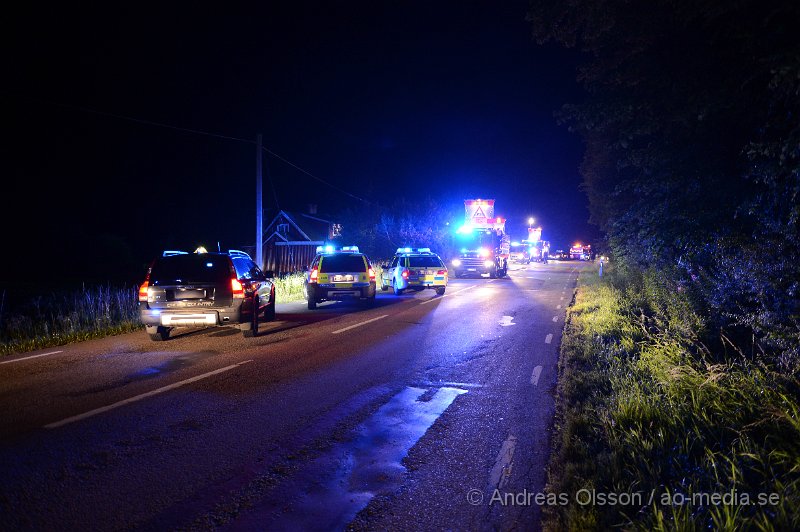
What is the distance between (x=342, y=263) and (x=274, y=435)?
1279 cm

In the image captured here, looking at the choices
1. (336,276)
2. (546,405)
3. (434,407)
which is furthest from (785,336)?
(336,276)

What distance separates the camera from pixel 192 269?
35.6ft

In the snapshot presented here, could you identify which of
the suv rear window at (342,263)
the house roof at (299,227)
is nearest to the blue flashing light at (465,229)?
the suv rear window at (342,263)

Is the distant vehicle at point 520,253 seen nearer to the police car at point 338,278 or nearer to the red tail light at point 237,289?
the police car at point 338,278

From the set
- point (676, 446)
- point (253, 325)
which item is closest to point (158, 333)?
point (253, 325)

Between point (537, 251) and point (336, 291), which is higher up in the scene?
point (537, 251)

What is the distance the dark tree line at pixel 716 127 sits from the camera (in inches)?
267

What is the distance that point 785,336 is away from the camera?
6.46m

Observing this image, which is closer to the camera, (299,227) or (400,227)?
(400,227)

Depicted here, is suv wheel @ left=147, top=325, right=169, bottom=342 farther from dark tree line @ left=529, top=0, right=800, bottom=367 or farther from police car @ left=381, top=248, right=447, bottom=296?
police car @ left=381, top=248, right=447, bottom=296

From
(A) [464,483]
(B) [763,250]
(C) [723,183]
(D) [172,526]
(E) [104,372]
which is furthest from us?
(C) [723,183]

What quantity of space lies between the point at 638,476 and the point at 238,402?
14.9 feet

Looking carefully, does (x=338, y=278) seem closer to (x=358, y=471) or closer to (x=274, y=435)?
(x=274, y=435)

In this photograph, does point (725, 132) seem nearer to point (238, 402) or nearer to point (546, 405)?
point (546, 405)
